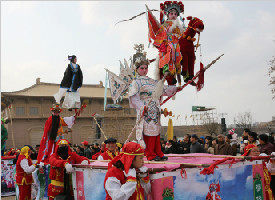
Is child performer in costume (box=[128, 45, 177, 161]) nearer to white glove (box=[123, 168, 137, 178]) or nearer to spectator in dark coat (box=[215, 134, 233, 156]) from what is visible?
white glove (box=[123, 168, 137, 178])

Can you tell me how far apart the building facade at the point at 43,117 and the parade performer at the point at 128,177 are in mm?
24107

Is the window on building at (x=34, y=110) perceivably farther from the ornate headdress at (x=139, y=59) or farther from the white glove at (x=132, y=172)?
the white glove at (x=132, y=172)

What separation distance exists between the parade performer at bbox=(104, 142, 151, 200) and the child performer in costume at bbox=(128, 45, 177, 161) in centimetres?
106

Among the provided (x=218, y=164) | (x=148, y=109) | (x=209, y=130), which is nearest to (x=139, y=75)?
(x=148, y=109)

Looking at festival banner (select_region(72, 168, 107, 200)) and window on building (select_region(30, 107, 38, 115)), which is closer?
festival banner (select_region(72, 168, 107, 200))

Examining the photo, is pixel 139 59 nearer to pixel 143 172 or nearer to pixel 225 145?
pixel 143 172

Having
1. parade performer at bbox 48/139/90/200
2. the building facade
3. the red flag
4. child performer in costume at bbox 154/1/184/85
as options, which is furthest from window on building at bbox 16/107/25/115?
the red flag

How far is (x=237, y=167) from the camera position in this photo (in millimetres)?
3877

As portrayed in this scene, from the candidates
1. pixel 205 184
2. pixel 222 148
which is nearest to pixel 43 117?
pixel 222 148

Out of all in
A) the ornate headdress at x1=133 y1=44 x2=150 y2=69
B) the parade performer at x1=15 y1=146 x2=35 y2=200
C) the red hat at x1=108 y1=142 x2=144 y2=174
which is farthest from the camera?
the parade performer at x1=15 y1=146 x2=35 y2=200

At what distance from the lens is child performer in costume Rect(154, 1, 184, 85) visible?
468 centimetres

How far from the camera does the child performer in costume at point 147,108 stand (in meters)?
4.32

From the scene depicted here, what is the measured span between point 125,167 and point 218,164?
1174 mm

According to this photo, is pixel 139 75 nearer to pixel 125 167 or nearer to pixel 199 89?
pixel 199 89
